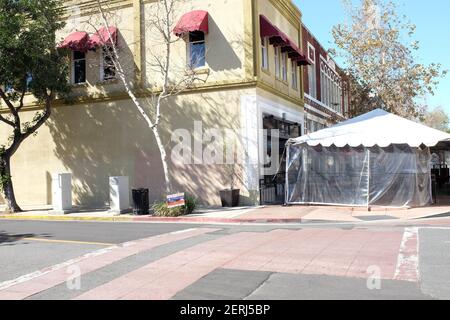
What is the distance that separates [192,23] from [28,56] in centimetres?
630

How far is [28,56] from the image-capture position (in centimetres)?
1800

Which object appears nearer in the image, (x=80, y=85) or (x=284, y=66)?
(x=80, y=85)

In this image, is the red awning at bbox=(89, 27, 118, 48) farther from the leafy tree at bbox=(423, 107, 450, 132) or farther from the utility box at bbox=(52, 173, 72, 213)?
the leafy tree at bbox=(423, 107, 450, 132)

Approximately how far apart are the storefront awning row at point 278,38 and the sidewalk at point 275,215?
7.25 meters

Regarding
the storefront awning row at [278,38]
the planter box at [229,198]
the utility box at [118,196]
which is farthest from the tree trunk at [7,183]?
the storefront awning row at [278,38]

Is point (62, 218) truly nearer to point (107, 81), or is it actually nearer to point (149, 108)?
point (149, 108)

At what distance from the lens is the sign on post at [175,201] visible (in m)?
16.2

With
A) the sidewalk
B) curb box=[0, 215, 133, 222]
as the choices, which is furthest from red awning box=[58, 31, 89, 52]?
curb box=[0, 215, 133, 222]

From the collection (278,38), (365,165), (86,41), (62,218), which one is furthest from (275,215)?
(86,41)

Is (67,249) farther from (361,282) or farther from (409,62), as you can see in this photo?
(409,62)

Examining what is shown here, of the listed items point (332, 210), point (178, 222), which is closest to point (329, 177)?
point (332, 210)

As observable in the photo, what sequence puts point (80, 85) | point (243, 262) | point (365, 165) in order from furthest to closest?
1. point (80, 85)
2. point (365, 165)
3. point (243, 262)

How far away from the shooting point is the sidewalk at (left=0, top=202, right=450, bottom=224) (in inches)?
563

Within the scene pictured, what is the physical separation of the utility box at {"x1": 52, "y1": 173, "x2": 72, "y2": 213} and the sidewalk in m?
0.61
